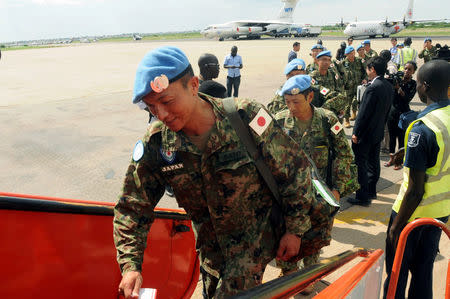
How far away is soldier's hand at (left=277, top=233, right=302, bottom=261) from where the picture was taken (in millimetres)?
1758

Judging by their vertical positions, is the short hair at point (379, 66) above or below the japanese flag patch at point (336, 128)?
above

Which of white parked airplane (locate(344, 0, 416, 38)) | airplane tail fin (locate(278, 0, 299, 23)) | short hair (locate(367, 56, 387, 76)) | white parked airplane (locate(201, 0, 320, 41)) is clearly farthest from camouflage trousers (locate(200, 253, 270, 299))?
airplane tail fin (locate(278, 0, 299, 23))

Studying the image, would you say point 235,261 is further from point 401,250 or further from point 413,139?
point 413,139

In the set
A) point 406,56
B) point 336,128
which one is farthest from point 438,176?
point 406,56

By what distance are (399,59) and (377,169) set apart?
25.4ft

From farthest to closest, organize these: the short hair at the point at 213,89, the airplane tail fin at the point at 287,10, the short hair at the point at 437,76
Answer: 1. the airplane tail fin at the point at 287,10
2. the short hair at the point at 213,89
3. the short hair at the point at 437,76

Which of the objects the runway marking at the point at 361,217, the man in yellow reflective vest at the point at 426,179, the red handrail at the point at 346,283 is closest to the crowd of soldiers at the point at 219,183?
the red handrail at the point at 346,283

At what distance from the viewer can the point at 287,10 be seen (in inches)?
2562

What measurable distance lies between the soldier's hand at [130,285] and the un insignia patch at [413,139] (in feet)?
5.39

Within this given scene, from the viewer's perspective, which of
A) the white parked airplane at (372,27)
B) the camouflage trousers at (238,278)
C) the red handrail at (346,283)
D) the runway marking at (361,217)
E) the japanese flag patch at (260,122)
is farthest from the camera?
the white parked airplane at (372,27)

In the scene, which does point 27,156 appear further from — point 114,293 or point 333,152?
point 333,152

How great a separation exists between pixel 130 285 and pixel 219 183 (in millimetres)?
596

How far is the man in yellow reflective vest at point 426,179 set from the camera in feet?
6.57

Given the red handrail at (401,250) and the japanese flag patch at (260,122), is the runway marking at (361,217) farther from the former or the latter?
the japanese flag patch at (260,122)
